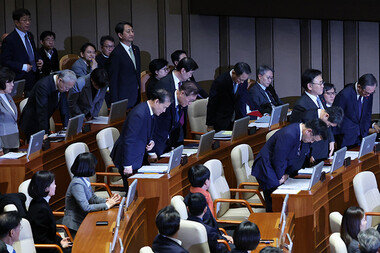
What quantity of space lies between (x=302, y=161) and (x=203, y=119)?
262 centimetres

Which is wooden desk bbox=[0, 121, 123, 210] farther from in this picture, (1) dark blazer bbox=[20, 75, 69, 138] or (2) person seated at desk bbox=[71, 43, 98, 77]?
(2) person seated at desk bbox=[71, 43, 98, 77]

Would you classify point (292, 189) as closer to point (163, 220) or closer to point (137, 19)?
point (163, 220)

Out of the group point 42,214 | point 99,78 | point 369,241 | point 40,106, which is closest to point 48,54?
point 99,78

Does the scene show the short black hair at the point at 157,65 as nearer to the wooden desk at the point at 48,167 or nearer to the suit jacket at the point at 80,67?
the suit jacket at the point at 80,67

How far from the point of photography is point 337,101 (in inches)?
303

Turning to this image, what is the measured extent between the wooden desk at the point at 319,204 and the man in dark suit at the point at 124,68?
3044 millimetres

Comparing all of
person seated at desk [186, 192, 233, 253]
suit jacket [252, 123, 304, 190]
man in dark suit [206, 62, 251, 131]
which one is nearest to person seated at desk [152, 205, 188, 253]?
person seated at desk [186, 192, 233, 253]

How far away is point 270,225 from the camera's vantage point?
5.34 meters

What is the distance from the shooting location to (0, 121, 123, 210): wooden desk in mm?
6391

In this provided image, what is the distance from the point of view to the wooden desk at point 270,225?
5160mm

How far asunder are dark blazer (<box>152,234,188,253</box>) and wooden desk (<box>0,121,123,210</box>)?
2.13m

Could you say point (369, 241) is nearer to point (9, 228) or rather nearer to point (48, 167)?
point (9, 228)

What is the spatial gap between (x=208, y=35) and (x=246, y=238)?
21.6ft

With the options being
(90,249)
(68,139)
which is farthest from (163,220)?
(68,139)
